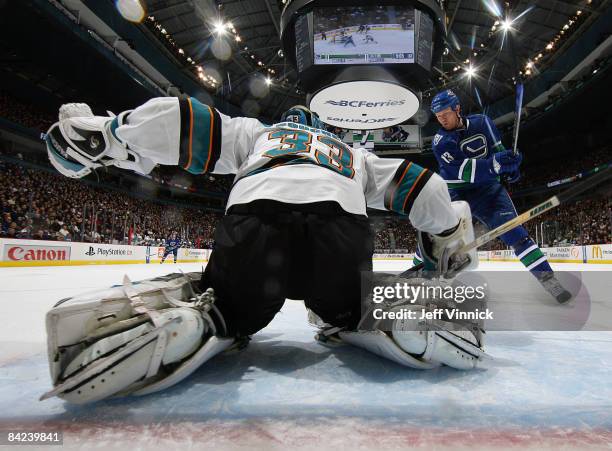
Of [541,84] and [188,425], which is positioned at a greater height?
[541,84]

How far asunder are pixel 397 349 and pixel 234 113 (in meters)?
21.2

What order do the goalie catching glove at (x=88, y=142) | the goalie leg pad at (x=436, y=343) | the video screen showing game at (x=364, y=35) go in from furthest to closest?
the video screen showing game at (x=364, y=35)
the goalie catching glove at (x=88, y=142)
the goalie leg pad at (x=436, y=343)

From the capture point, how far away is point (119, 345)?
2.72ft

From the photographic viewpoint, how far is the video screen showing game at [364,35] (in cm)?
794

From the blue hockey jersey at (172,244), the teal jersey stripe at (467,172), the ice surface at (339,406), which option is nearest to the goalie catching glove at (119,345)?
the ice surface at (339,406)

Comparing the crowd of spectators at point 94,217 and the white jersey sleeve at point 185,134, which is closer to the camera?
the white jersey sleeve at point 185,134

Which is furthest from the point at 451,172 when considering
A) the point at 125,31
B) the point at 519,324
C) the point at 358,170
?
the point at 125,31

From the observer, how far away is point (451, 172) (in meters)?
2.88

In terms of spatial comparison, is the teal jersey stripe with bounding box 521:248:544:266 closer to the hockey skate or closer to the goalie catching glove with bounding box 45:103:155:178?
the hockey skate

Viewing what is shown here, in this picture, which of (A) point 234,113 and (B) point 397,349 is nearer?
(B) point 397,349

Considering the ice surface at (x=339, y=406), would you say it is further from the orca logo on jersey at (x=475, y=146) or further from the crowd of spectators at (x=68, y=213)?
the crowd of spectators at (x=68, y=213)

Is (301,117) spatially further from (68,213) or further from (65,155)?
(68,213)

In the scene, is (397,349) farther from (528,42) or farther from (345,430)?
(528,42)

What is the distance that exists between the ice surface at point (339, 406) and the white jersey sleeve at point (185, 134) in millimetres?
675
